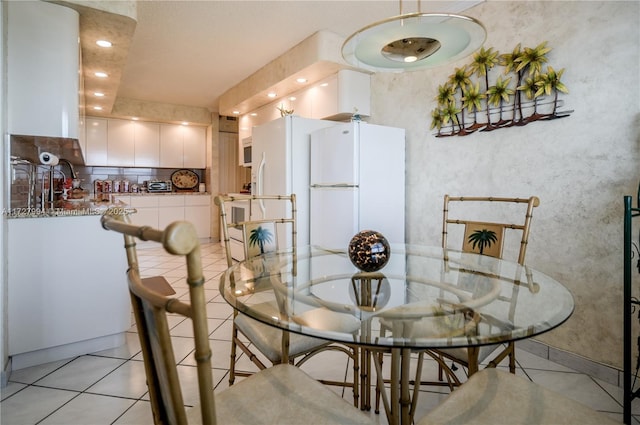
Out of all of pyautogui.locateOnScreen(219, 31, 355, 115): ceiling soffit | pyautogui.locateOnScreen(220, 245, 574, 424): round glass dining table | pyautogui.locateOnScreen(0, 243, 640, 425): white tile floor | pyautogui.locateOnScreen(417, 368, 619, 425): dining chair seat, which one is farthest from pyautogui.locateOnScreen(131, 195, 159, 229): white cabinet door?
pyautogui.locateOnScreen(417, 368, 619, 425): dining chair seat

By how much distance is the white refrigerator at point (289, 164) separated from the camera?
11.7 ft

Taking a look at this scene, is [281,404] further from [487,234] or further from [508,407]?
[487,234]

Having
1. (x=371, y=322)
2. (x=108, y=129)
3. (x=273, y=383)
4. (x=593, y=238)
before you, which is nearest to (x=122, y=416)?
(x=273, y=383)

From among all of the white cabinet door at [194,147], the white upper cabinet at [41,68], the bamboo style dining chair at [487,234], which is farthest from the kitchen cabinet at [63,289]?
the white cabinet door at [194,147]

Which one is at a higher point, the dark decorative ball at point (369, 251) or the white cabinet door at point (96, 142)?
Answer: the white cabinet door at point (96, 142)

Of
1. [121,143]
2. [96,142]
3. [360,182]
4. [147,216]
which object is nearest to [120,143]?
[121,143]

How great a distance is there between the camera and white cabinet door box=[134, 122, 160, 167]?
6137 millimetres

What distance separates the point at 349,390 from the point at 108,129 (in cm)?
598

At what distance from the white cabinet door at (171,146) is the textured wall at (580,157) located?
5.38 metres

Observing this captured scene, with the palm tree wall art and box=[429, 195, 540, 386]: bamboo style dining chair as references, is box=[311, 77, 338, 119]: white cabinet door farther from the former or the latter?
box=[429, 195, 540, 386]: bamboo style dining chair

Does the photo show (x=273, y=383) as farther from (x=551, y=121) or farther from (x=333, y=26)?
(x=333, y=26)

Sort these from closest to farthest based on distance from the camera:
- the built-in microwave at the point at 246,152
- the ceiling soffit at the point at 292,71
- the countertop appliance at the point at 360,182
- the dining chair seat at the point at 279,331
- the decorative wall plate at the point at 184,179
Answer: the dining chair seat at the point at 279,331 < the countertop appliance at the point at 360,182 < the ceiling soffit at the point at 292,71 < the built-in microwave at the point at 246,152 < the decorative wall plate at the point at 184,179

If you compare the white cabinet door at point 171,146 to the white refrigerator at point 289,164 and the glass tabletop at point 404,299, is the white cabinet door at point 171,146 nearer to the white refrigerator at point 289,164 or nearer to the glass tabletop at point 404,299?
the white refrigerator at point 289,164

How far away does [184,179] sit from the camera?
6.77 m
